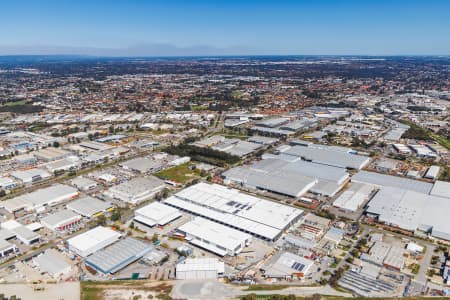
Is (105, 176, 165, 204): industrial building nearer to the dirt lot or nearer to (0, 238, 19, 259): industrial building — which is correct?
(0, 238, 19, 259): industrial building

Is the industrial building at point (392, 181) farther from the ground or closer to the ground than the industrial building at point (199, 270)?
farther from the ground

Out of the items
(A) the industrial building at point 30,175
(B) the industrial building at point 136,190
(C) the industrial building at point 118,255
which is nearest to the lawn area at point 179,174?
(B) the industrial building at point 136,190

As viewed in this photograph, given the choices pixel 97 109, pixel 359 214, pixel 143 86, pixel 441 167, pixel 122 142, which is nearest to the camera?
pixel 359 214

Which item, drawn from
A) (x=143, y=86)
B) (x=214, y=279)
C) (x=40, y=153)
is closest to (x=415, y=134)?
(x=214, y=279)

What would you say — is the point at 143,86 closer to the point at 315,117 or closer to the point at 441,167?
the point at 315,117

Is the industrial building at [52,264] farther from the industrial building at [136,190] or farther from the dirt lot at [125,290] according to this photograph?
the industrial building at [136,190]

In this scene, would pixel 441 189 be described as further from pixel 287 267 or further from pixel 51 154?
pixel 51 154
